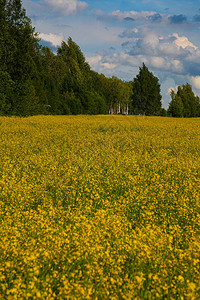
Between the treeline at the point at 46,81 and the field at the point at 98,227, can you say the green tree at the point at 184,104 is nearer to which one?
the treeline at the point at 46,81

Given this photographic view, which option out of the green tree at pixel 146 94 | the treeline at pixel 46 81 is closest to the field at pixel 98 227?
the treeline at pixel 46 81

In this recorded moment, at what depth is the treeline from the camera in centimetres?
3772

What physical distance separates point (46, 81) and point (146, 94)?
39.1 metres

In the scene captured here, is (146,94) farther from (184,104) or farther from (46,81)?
(46,81)

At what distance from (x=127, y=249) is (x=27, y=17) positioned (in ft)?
138

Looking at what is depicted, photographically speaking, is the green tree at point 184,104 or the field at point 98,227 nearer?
the field at point 98,227

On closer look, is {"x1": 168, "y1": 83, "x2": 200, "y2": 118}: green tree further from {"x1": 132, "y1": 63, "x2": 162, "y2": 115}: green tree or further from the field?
the field

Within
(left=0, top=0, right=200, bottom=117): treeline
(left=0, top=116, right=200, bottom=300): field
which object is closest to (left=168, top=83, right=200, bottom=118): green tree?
(left=0, top=0, right=200, bottom=117): treeline

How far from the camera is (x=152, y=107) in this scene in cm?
8075

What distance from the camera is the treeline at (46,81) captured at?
3772cm

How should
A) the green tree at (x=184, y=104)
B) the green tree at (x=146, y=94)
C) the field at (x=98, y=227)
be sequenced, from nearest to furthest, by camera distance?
the field at (x=98, y=227), the green tree at (x=146, y=94), the green tree at (x=184, y=104)

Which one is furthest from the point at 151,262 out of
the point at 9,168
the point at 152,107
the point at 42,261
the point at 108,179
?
the point at 152,107

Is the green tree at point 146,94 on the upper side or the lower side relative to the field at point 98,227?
upper

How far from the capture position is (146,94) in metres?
81.2
